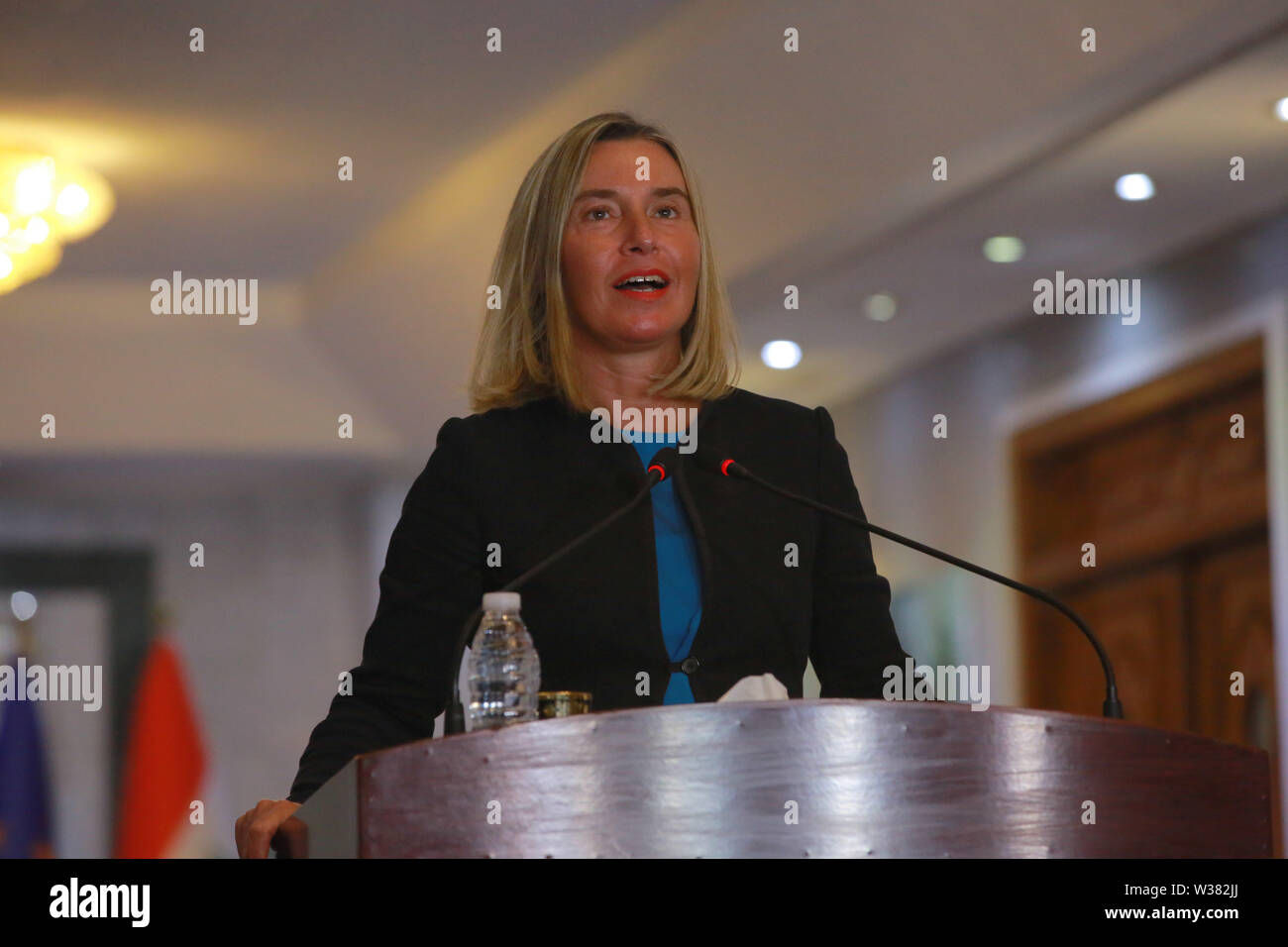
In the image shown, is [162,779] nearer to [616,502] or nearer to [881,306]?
[881,306]

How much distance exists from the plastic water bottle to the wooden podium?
0.25m

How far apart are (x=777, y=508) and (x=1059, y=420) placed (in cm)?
430

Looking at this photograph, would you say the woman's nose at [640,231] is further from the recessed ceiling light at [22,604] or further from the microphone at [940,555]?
the recessed ceiling light at [22,604]

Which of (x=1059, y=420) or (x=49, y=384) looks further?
(x=49, y=384)

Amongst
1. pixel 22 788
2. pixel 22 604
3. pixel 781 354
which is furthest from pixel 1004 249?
pixel 22 604

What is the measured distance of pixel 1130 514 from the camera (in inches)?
232

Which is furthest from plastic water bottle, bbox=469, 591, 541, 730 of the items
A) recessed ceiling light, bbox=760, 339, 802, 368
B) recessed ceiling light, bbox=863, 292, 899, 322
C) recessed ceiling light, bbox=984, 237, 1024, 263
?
recessed ceiling light, bbox=760, 339, 802, 368

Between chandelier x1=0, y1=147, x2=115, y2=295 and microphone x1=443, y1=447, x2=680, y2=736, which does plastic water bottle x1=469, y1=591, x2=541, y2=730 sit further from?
chandelier x1=0, y1=147, x2=115, y2=295

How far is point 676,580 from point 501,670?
0.35 meters

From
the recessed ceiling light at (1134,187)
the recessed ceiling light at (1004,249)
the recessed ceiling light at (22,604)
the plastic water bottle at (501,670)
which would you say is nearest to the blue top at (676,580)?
the plastic water bottle at (501,670)

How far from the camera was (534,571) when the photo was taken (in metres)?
1.61

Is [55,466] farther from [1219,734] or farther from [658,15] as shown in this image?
[1219,734]
